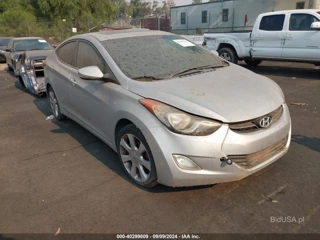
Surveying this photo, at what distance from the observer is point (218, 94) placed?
8.80 ft

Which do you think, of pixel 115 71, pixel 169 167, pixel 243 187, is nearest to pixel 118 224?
pixel 169 167

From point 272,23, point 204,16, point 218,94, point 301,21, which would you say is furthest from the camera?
point 204,16

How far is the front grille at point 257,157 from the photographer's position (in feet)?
8.12

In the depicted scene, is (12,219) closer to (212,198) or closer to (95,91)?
(95,91)

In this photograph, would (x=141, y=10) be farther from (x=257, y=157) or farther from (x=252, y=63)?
(x=257, y=157)

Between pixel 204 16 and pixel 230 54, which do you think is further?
pixel 204 16

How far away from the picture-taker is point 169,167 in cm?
250

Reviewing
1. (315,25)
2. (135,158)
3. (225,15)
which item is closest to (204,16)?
(225,15)

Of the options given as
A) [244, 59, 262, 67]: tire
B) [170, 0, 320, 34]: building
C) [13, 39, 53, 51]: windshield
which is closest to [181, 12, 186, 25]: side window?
[170, 0, 320, 34]: building

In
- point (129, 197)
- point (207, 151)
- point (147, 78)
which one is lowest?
point (129, 197)

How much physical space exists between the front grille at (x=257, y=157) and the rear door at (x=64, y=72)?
2762 mm

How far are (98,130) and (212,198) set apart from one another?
5.59 ft

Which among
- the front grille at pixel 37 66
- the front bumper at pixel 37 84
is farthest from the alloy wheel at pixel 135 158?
the front grille at pixel 37 66

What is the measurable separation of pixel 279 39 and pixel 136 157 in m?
7.36
